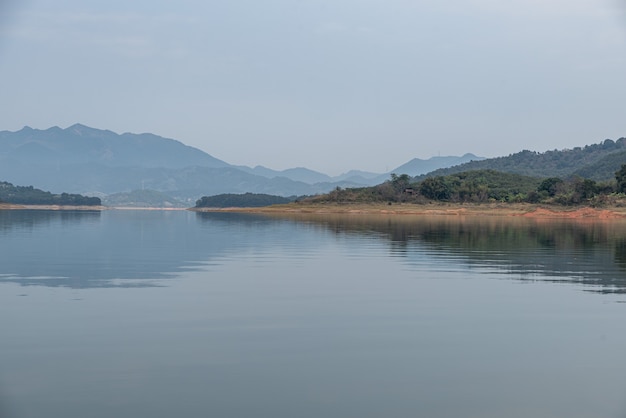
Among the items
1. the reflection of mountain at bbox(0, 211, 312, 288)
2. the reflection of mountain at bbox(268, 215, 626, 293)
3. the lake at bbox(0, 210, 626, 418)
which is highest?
the reflection of mountain at bbox(268, 215, 626, 293)

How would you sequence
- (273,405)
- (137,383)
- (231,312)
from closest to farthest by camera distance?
1. (273,405)
2. (137,383)
3. (231,312)

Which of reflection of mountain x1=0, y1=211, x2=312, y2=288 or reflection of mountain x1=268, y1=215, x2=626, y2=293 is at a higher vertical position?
reflection of mountain x1=268, y1=215, x2=626, y2=293

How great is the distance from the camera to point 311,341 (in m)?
26.6

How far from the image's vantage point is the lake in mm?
19734

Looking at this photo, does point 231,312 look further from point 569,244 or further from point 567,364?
point 569,244

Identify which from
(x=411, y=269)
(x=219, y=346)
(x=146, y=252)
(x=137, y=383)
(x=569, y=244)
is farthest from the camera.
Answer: (x=569, y=244)

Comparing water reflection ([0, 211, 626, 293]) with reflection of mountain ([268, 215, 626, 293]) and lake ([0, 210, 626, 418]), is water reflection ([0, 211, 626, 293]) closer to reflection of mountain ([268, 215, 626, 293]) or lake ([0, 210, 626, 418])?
reflection of mountain ([268, 215, 626, 293])

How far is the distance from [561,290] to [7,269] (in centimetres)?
3553

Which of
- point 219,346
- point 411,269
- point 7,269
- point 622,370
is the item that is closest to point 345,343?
point 219,346

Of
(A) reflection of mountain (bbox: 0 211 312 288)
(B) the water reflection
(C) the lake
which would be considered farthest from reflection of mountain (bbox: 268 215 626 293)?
(A) reflection of mountain (bbox: 0 211 312 288)

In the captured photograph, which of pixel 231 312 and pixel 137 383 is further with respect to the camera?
pixel 231 312

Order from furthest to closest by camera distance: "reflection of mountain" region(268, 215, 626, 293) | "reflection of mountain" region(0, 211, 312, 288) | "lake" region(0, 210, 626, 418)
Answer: "reflection of mountain" region(268, 215, 626, 293)
"reflection of mountain" region(0, 211, 312, 288)
"lake" region(0, 210, 626, 418)

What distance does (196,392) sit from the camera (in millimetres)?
20188

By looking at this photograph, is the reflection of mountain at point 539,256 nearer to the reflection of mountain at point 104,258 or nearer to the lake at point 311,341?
the lake at point 311,341
